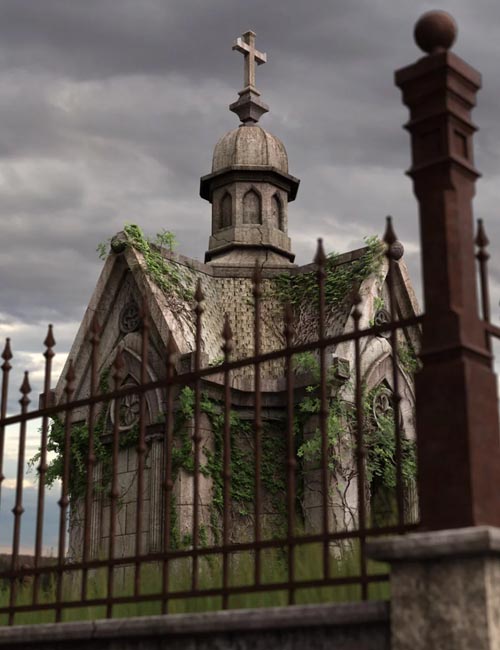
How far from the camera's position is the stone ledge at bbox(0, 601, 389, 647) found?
436cm

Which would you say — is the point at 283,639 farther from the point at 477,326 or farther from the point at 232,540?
the point at 232,540

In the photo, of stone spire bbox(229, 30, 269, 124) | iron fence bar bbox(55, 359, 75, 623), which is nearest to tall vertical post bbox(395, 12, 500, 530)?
iron fence bar bbox(55, 359, 75, 623)

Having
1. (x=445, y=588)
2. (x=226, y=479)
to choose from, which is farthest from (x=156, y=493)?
(x=445, y=588)

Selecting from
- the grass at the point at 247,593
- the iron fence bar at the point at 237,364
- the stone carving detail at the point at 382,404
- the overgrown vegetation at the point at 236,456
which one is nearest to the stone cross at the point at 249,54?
the stone carving detail at the point at 382,404

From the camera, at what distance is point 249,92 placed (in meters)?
18.1

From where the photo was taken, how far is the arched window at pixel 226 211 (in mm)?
17266

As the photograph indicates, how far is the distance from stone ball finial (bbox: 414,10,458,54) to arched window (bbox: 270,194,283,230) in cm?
1250

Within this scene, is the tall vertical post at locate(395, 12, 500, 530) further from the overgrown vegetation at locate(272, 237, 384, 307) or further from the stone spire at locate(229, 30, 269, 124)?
the stone spire at locate(229, 30, 269, 124)

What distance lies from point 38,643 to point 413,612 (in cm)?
267

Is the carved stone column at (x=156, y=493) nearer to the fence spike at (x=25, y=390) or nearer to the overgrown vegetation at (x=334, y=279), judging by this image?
the overgrown vegetation at (x=334, y=279)

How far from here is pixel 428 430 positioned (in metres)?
4.30

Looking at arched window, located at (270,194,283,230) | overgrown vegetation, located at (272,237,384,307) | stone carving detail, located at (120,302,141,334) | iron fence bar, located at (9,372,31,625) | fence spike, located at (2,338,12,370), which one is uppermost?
arched window, located at (270,194,283,230)

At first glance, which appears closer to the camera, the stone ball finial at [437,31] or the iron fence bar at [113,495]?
the stone ball finial at [437,31]

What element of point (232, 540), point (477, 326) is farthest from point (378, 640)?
point (232, 540)
